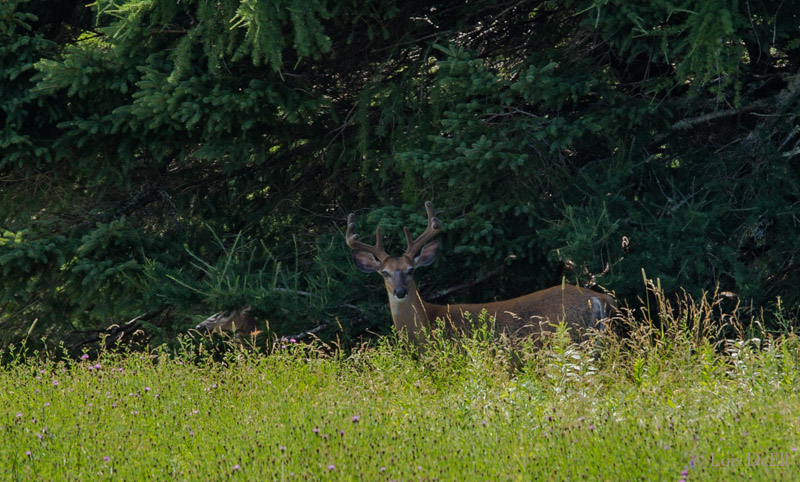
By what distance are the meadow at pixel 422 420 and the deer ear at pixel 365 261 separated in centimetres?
184

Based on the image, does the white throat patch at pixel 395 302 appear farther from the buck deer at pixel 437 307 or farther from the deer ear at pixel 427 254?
the deer ear at pixel 427 254

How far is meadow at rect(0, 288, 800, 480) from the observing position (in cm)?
430

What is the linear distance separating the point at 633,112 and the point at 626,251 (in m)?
1.15

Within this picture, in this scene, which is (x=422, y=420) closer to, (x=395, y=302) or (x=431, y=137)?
(x=395, y=302)

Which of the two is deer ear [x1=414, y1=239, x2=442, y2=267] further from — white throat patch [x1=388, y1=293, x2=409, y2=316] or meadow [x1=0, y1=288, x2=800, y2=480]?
meadow [x1=0, y1=288, x2=800, y2=480]

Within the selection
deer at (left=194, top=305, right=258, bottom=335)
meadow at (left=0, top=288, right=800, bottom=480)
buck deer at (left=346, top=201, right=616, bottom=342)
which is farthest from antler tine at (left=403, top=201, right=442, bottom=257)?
meadow at (left=0, top=288, right=800, bottom=480)

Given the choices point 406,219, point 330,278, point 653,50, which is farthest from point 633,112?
point 330,278

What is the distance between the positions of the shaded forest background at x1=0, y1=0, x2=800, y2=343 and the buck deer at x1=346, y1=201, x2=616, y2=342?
0.90ft

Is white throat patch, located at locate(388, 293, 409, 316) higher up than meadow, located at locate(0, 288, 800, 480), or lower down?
lower down

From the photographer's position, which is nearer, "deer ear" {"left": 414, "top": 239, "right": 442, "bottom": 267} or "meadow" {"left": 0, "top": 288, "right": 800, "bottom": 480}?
"meadow" {"left": 0, "top": 288, "right": 800, "bottom": 480}

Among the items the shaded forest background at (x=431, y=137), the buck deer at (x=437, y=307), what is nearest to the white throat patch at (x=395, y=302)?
the buck deer at (x=437, y=307)

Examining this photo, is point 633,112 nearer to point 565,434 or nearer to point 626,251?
point 626,251

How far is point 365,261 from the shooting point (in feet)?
26.9

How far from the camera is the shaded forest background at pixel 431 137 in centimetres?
776
